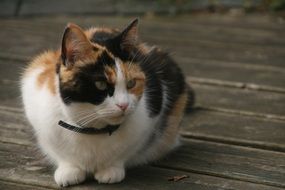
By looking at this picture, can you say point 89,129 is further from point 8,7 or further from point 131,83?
point 8,7

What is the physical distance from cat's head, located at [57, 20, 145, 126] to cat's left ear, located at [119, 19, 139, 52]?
0.04m

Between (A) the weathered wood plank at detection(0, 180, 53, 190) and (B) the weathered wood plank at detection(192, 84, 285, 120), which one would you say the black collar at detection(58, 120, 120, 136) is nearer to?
(A) the weathered wood plank at detection(0, 180, 53, 190)

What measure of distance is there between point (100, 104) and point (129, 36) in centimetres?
24

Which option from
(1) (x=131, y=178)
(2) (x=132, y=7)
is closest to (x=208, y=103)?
(1) (x=131, y=178)

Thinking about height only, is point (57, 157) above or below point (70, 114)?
below

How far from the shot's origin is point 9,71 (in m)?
2.95

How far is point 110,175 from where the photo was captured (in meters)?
1.89

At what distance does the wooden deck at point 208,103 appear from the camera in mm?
1971

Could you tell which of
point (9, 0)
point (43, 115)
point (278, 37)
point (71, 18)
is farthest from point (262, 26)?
Result: point (43, 115)

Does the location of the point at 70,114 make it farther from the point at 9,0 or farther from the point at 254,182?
the point at 9,0

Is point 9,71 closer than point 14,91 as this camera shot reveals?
No

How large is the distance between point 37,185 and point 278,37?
2157mm

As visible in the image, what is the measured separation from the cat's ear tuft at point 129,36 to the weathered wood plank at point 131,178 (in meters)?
0.43

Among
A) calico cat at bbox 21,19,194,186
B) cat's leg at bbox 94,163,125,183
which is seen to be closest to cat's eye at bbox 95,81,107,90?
calico cat at bbox 21,19,194,186
